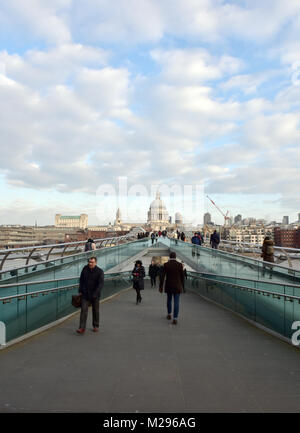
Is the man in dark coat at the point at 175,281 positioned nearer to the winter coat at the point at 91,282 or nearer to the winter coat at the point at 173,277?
the winter coat at the point at 173,277

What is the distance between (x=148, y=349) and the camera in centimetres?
591

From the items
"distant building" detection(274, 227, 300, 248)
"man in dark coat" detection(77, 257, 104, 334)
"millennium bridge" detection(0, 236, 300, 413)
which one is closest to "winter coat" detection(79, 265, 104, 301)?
"man in dark coat" detection(77, 257, 104, 334)

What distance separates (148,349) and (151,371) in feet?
3.54

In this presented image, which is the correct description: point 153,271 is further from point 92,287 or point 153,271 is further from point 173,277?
point 92,287

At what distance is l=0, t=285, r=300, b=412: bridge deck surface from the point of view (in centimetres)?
389

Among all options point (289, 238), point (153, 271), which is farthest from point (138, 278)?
point (289, 238)

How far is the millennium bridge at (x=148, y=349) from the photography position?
13.1ft

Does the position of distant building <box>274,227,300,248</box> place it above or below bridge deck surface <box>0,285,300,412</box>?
below

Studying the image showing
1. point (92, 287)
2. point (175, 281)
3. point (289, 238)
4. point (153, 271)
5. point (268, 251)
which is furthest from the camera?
point (289, 238)

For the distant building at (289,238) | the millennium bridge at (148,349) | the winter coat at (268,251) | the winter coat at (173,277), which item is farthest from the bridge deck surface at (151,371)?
the distant building at (289,238)

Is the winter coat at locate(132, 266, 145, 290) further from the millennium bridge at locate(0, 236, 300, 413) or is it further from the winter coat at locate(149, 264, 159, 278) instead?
the winter coat at locate(149, 264, 159, 278)

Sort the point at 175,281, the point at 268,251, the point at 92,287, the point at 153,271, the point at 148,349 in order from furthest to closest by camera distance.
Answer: the point at 153,271 < the point at 268,251 < the point at 175,281 < the point at 92,287 < the point at 148,349

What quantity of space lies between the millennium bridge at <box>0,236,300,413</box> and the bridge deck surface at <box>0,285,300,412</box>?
14mm

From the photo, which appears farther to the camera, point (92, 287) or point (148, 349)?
point (92, 287)
